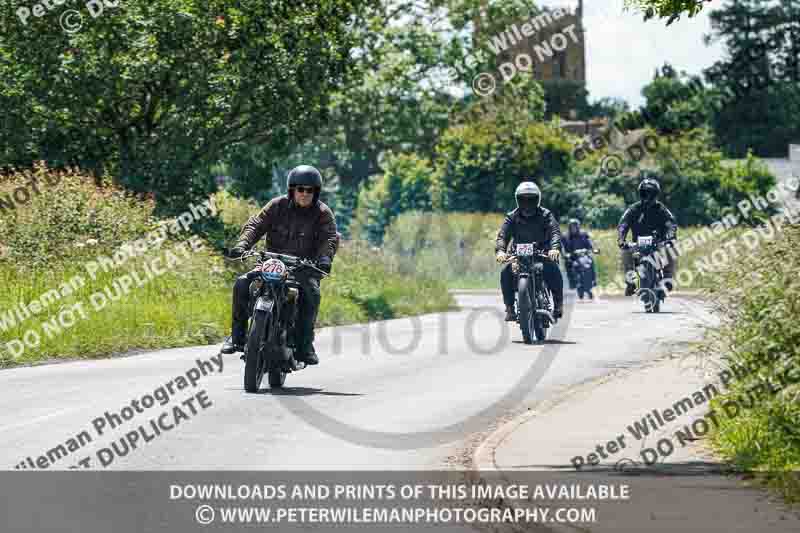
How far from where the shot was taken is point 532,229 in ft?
75.0

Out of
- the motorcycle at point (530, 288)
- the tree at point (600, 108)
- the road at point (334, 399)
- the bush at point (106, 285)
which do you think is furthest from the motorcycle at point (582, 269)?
the tree at point (600, 108)

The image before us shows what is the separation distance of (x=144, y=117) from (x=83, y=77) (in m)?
2.91

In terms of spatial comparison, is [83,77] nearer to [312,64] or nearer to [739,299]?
[312,64]

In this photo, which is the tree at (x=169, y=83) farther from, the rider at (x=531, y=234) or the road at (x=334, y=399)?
the rider at (x=531, y=234)

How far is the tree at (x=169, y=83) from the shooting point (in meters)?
31.5

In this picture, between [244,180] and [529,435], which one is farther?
[244,180]

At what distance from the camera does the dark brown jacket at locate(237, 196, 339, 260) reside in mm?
16453

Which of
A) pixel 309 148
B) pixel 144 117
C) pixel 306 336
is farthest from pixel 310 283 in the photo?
pixel 309 148

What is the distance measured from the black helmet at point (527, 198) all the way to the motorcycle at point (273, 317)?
21.6ft

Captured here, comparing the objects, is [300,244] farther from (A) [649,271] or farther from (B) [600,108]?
(B) [600,108]

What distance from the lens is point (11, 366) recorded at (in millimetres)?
20891

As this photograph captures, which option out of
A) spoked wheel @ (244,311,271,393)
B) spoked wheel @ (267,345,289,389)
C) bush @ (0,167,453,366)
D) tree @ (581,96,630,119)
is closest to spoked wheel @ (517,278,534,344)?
bush @ (0,167,453,366)

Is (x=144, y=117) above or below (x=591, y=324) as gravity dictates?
above

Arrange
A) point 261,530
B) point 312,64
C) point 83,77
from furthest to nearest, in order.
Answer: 1. point 312,64
2. point 83,77
3. point 261,530
